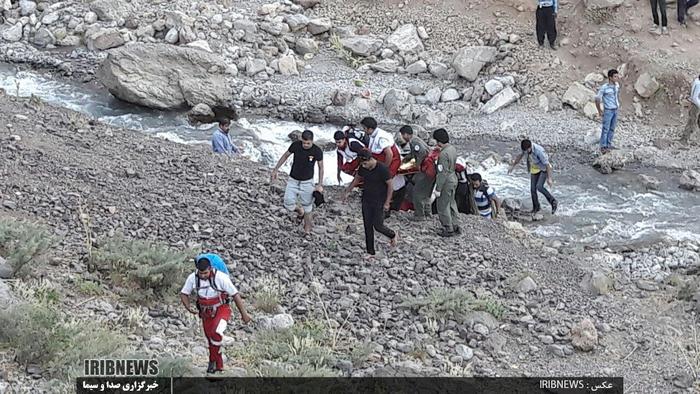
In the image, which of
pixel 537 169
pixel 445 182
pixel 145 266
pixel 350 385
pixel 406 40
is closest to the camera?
pixel 350 385

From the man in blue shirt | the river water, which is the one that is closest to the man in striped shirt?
the river water

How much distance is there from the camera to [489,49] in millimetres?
17000

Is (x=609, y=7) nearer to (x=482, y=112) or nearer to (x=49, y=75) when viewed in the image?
(x=482, y=112)

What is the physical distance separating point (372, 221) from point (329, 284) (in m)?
0.80

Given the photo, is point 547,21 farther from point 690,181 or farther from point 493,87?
point 690,181

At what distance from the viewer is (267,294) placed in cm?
898

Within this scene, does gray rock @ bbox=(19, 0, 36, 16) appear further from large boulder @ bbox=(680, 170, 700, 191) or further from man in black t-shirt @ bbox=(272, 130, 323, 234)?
large boulder @ bbox=(680, 170, 700, 191)

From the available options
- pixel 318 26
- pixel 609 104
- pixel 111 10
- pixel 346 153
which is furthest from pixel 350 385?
pixel 111 10

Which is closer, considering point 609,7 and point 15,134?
point 15,134

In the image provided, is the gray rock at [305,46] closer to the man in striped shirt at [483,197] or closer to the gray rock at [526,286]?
the man in striped shirt at [483,197]

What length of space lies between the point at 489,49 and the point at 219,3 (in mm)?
6114

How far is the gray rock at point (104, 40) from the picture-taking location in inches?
728

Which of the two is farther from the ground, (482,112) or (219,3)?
(219,3)

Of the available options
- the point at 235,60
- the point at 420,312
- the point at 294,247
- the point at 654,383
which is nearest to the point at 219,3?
the point at 235,60
